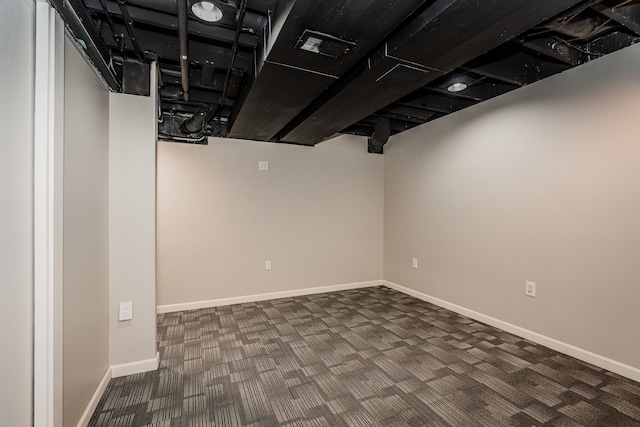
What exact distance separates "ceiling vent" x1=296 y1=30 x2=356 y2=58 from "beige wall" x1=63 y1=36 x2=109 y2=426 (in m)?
1.25

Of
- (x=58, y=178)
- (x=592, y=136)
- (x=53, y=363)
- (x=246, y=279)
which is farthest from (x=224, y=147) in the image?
(x=592, y=136)

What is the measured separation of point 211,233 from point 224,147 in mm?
1141

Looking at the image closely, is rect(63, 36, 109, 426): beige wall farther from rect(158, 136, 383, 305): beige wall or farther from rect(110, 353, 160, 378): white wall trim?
rect(158, 136, 383, 305): beige wall

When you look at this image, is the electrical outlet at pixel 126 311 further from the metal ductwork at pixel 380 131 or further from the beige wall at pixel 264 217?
the metal ductwork at pixel 380 131

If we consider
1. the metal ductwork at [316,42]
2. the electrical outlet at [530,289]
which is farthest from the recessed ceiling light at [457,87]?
the electrical outlet at [530,289]

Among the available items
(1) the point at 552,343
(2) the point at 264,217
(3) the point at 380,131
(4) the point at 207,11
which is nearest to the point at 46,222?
(4) the point at 207,11

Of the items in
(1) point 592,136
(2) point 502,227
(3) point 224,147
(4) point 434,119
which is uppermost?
(4) point 434,119

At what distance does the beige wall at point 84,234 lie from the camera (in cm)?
152

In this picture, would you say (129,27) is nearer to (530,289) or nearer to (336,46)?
(336,46)

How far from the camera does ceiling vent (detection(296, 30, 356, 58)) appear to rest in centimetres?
165

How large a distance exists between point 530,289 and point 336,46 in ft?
9.06

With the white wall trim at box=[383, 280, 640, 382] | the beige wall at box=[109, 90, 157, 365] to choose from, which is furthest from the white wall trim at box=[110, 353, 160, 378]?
the white wall trim at box=[383, 280, 640, 382]

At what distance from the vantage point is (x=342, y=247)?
14.8 ft

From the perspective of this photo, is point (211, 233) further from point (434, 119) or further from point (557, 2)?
point (557, 2)
